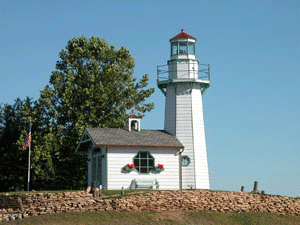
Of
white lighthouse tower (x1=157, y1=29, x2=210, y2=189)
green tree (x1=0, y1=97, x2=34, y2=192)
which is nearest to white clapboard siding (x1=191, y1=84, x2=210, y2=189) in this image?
white lighthouse tower (x1=157, y1=29, x2=210, y2=189)

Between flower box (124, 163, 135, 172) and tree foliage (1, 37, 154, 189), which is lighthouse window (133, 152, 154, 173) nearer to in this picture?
flower box (124, 163, 135, 172)

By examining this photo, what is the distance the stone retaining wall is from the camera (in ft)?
102

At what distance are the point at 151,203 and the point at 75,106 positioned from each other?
18132 mm

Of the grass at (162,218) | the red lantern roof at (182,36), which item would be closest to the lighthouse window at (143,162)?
the grass at (162,218)

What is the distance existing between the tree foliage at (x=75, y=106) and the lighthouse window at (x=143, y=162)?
8957 millimetres

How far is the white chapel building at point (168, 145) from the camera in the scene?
126 feet

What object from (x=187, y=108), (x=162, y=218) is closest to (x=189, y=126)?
(x=187, y=108)

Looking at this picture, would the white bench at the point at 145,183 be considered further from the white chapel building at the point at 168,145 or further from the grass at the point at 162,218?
the grass at the point at 162,218

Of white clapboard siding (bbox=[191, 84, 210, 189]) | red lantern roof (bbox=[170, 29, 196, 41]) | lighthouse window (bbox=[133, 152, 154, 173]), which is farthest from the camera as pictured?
red lantern roof (bbox=[170, 29, 196, 41])

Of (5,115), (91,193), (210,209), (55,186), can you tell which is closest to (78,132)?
(55,186)

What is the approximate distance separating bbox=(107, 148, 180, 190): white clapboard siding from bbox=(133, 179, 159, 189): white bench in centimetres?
21

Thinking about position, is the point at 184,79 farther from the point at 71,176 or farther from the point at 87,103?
the point at 71,176

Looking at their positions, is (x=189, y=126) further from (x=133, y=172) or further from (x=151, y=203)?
(x=151, y=203)

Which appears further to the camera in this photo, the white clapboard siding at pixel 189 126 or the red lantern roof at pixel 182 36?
the red lantern roof at pixel 182 36
